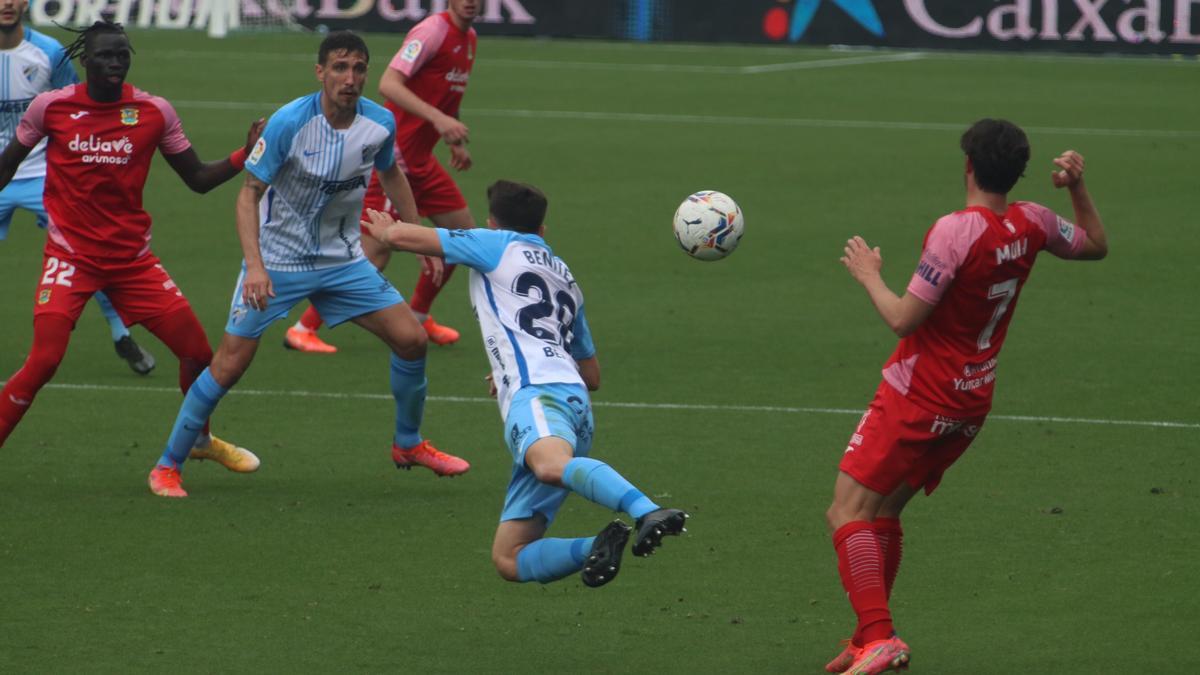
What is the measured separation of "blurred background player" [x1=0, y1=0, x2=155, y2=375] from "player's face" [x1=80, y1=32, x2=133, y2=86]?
232 cm

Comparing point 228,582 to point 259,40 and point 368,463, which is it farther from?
point 259,40

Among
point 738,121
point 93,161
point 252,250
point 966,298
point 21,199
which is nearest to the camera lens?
point 966,298

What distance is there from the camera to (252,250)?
7.95 m

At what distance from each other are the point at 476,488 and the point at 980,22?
23.3m

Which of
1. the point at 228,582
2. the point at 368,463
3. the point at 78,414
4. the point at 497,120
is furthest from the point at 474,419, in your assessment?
the point at 497,120

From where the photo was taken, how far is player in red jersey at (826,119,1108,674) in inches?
235

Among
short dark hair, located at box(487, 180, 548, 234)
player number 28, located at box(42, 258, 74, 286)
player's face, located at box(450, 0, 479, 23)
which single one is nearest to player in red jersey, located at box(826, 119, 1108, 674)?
short dark hair, located at box(487, 180, 548, 234)

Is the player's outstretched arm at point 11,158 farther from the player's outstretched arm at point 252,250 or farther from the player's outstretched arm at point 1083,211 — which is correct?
the player's outstretched arm at point 1083,211

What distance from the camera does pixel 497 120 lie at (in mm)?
21906

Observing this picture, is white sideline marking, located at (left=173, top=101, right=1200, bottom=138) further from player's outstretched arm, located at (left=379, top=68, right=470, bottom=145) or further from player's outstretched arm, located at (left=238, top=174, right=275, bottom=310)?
player's outstretched arm, located at (left=238, top=174, right=275, bottom=310)

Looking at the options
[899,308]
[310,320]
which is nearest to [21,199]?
[310,320]

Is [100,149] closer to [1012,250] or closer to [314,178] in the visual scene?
[314,178]

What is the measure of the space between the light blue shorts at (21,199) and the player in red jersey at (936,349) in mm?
6546

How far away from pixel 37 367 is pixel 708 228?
3.06m
